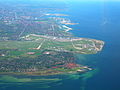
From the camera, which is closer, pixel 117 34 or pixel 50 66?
pixel 50 66

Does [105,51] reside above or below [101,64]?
above

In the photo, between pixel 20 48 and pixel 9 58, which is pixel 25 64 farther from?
pixel 20 48

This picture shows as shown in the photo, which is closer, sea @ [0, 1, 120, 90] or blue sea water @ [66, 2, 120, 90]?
sea @ [0, 1, 120, 90]

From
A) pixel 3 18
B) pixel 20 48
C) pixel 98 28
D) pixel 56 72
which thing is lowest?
pixel 56 72

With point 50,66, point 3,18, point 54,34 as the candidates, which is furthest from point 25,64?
point 3,18

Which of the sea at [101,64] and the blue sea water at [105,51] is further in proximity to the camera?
the blue sea water at [105,51]

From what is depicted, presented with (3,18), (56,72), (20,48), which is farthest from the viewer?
(3,18)

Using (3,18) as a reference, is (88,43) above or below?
below

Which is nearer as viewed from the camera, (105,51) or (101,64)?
(101,64)

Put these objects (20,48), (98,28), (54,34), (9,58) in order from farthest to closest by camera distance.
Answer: (98,28) < (54,34) < (20,48) < (9,58)

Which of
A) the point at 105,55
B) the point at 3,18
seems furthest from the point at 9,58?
the point at 3,18
